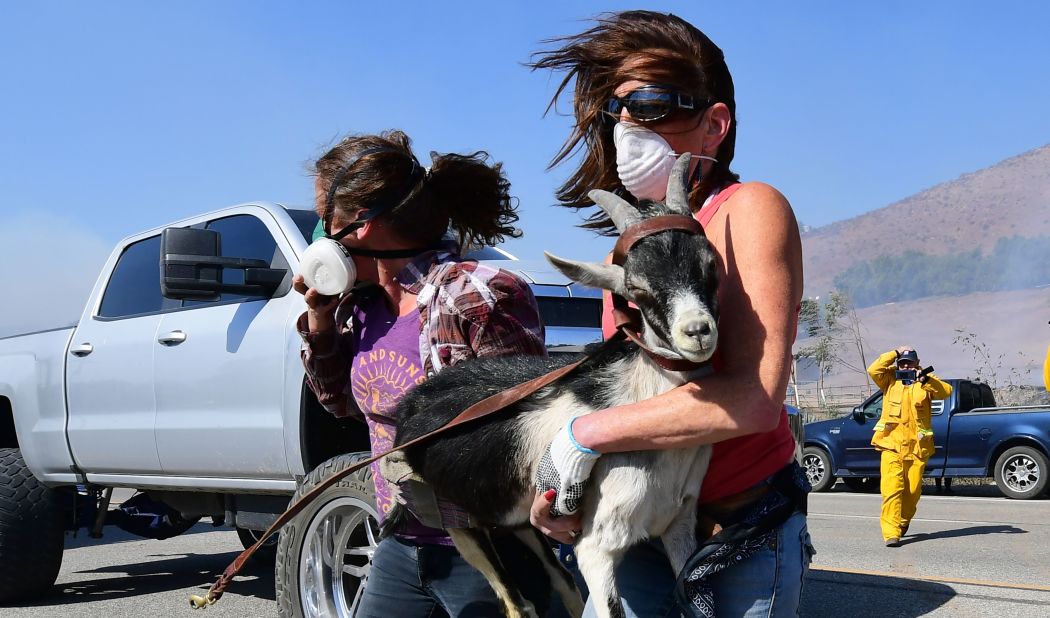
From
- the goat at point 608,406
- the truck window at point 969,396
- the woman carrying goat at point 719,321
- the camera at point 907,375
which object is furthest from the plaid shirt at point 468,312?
the truck window at point 969,396

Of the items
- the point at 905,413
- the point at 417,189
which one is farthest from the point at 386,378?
the point at 905,413

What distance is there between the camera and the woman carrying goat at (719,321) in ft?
6.32

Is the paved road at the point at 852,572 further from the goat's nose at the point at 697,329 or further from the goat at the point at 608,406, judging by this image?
the goat's nose at the point at 697,329

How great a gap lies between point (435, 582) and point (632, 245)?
4.43ft

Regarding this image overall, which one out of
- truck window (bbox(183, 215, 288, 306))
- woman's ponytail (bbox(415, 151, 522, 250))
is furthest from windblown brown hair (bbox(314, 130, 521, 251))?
truck window (bbox(183, 215, 288, 306))

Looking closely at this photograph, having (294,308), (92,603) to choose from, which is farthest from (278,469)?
(92,603)

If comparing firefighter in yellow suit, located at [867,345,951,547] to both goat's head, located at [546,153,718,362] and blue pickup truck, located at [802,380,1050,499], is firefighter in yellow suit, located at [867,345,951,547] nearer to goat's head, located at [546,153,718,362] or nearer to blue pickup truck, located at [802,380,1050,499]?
blue pickup truck, located at [802,380,1050,499]

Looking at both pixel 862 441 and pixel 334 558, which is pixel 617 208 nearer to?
pixel 334 558

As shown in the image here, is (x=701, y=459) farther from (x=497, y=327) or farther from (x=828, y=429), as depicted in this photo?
(x=828, y=429)

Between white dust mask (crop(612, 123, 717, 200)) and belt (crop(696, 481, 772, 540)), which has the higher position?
white dust mask (crop(612, 123, 717, 200))

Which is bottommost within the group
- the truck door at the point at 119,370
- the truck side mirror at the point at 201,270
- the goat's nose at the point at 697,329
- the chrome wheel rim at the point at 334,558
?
the chrome wheel rim at the point at 334,558

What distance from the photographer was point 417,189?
3002mm

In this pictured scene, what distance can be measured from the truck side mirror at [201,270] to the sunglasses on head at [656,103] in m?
3.72

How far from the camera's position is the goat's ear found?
78.5 inches
